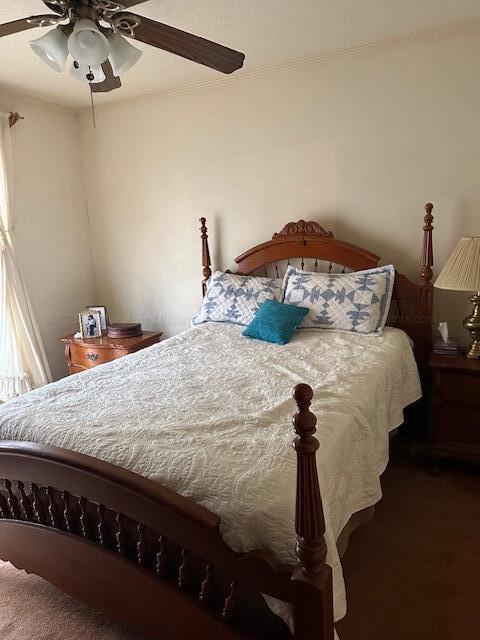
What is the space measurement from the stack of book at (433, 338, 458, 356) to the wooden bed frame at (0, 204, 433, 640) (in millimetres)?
1716

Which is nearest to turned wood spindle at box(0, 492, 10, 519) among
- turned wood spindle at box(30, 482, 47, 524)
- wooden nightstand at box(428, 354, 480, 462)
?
turned wood spindle at box(30, 482, 47, 524)

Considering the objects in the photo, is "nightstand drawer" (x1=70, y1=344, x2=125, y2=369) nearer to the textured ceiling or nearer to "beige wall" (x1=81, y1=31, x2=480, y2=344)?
"beige wall" (x1=81, y1=31, x2=480, y2=344)

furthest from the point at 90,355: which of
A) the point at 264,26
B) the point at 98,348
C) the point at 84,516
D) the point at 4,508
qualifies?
the point at 264,26

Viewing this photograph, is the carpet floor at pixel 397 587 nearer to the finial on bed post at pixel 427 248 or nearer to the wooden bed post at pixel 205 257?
the finial on bed post at pixel 427 248

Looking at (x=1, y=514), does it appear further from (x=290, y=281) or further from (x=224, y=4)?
(x=224, y=4)

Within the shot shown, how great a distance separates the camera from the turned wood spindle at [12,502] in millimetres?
1625

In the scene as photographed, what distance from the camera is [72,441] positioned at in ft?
4.99

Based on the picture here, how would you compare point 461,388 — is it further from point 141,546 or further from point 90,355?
point 90,355

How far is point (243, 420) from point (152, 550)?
491 mm

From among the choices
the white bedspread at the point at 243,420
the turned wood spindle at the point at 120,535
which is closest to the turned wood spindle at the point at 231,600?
the white bedspread at the point at 243,420

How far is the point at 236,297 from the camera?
303 cm

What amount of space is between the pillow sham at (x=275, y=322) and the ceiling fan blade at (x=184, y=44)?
1.32m

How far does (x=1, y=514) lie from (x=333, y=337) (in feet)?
5.86

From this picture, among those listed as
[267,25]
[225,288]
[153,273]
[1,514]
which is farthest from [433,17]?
[1,514]
